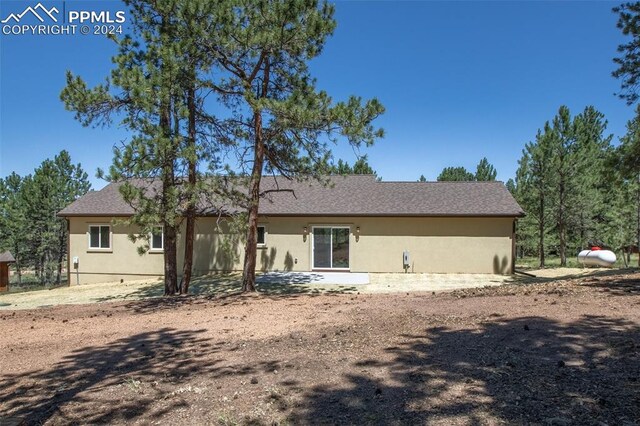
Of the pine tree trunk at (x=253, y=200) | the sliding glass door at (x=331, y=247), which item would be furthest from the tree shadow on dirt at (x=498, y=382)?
the sliding glass door at (x=331, y=247)

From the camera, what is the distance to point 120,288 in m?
15.3

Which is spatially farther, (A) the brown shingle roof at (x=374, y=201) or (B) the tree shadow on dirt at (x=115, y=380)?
(A) the brown shingle roof at (x=374, y=201)

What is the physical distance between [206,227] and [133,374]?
46.0 ft

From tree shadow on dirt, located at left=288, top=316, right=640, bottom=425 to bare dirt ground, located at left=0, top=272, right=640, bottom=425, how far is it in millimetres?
16

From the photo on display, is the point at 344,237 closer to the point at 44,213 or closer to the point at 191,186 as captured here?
the point at 191,186

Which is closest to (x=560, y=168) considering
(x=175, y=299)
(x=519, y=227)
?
(x=519, y=227)

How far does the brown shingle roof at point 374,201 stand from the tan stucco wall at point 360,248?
370 millimetres

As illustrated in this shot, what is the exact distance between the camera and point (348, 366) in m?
4.21

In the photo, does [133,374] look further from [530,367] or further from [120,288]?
[120,288]

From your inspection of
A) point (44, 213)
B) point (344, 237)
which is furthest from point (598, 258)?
point (44, 213)

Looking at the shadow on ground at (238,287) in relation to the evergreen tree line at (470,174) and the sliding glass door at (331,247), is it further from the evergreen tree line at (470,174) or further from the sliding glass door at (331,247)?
the evergreen tree line at (470,174)

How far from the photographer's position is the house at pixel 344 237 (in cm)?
1662

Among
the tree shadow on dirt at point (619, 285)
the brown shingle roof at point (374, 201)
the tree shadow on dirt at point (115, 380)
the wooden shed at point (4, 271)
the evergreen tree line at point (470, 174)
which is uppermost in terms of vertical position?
the evergreen tree line at point (470, 174)

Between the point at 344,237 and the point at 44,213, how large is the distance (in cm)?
2582
